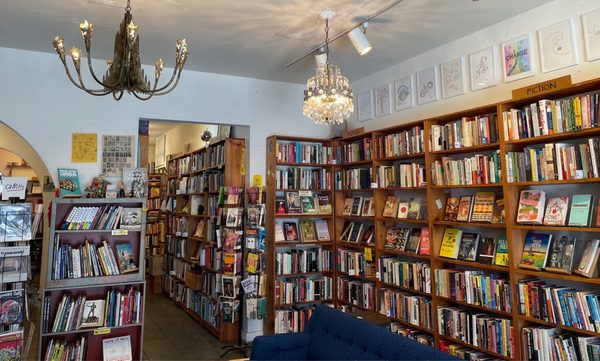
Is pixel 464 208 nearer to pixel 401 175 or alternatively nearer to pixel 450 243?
pixel 450 243

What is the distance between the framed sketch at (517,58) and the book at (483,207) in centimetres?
99

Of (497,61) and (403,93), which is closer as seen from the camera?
(497,61)

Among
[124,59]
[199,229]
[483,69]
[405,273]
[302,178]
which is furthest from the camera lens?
[199,229]

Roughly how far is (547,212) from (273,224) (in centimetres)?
271

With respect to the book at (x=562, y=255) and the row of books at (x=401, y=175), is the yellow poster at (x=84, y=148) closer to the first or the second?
the row of books at (x=401, y=175)

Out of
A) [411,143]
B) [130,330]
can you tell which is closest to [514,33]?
[411,143]

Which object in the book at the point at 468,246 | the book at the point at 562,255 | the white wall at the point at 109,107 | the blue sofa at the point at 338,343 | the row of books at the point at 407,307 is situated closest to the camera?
the blue sofa at the point at 338,343

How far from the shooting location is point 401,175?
3.88m

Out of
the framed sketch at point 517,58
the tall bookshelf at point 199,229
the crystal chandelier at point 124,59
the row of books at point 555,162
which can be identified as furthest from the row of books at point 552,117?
the tall bookshelf at point 199,229

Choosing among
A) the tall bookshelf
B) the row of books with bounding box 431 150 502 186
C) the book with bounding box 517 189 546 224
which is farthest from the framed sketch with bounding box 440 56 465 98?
the tall bookshelf

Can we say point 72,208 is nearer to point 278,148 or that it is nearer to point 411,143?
point 278,148

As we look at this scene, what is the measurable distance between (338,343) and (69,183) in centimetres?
288

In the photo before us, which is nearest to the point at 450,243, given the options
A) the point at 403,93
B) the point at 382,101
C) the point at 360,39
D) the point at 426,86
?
the point at 426,86

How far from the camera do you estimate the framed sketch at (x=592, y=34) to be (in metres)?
2.64
